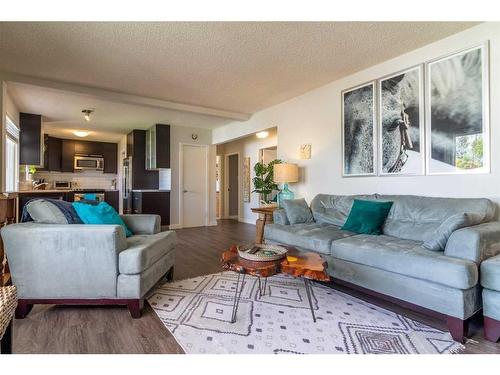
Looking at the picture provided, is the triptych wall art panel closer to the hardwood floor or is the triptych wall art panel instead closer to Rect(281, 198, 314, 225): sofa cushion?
Rect(281, 198, 314, 225): sofa cushion

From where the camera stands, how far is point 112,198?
8008mm

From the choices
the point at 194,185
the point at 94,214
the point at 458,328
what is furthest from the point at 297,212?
the point at 194,185

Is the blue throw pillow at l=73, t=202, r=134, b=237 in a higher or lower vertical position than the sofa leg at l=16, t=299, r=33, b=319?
higher

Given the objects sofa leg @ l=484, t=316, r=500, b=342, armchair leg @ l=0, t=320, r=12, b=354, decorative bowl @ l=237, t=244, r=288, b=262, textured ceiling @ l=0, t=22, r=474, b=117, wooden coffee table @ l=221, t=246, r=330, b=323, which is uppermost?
textured ceiling @ l=0, t=22, r=474, b=117

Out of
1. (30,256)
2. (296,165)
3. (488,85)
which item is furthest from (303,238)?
(30,256)

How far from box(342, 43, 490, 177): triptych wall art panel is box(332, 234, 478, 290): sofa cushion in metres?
0.94

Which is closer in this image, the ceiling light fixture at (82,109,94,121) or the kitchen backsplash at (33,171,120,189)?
the ceiling light fixture at (82,109,94,121)

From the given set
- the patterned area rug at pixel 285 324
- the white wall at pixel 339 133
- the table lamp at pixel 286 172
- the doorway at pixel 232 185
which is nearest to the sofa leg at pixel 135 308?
the patterned area rug at pixel 285 324

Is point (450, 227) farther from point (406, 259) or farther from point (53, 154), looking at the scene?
point (53, 154)

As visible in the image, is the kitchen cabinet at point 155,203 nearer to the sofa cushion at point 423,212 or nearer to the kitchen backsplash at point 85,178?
the kitchen backsplash at point 85,178

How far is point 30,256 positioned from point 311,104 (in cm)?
378

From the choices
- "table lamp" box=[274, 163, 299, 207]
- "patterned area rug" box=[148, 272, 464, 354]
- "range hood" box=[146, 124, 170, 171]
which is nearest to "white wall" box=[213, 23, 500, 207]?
"table lamp" box=[274, 163, 299, 207]

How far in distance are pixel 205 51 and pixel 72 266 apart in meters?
2.35

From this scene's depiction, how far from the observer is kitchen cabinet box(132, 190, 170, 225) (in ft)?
19.8
